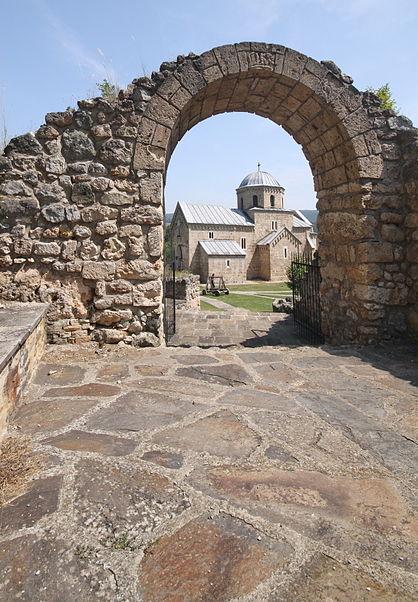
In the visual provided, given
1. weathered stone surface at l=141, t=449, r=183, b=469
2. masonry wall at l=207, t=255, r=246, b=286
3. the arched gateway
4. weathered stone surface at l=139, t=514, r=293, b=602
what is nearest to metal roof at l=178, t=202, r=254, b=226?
masonry wall at l=207, t=255, r=246, b=286

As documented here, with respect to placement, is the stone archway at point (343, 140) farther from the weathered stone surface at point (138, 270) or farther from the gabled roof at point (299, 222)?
the gabled roof at point (299, 222)

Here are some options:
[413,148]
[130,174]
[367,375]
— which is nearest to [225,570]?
[367,375]

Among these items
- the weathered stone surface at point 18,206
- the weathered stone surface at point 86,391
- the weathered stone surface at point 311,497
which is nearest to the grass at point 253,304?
the weathered stone surface at point 18,206

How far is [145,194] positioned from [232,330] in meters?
4.33

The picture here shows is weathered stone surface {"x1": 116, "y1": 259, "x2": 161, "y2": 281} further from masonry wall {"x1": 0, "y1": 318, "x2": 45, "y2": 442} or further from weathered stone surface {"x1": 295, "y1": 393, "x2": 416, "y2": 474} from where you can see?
weathered stone surface {"x1": 295, "y1": 393, "x2": 416, "y2": 474}

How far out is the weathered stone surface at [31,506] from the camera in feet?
4.44

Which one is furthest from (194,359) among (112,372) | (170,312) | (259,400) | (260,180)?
(260,180)

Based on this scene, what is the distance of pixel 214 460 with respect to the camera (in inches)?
73.2

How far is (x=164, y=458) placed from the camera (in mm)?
1859

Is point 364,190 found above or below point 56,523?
above

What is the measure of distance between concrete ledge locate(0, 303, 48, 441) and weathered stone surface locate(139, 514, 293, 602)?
1.31m

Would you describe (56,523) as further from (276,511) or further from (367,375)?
(367,375)

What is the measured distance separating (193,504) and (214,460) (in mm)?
372

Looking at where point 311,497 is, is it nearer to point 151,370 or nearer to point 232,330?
point 151,370
